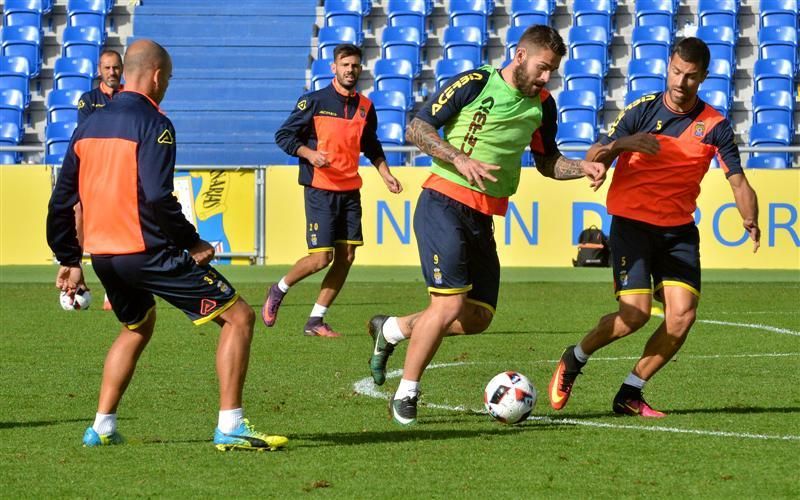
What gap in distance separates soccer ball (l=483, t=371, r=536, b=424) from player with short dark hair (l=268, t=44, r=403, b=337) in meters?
4.92

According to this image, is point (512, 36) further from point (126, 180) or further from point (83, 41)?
point (126, 180)

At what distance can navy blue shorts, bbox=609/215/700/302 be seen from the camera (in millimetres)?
7629

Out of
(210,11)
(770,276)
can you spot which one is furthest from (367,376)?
(210,11)

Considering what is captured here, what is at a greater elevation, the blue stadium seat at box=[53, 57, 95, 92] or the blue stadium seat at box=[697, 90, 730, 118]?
the blue stadium seat at box=[53, 57, 95, 92]

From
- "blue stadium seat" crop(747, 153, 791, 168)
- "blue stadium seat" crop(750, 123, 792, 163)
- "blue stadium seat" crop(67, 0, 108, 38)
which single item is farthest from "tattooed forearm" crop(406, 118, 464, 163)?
"blue stadium seat" crop(67, 0, 108, 38)

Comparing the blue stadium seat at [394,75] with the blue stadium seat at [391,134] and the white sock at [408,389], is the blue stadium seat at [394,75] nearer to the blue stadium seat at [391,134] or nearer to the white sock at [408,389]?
the blue stadium seat at [391,134]

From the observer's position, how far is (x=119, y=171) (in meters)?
5.92

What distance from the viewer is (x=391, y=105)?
24922 millimetres

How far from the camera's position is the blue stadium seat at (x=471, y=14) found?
26594 millimetres

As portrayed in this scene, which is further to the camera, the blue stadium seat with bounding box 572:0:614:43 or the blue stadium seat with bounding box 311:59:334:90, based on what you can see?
the blue stadium seat with bounding box 572:0:614:43

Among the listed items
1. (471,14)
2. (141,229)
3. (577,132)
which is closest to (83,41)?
(471,14)

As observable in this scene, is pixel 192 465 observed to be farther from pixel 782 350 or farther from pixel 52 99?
pixel 52 99

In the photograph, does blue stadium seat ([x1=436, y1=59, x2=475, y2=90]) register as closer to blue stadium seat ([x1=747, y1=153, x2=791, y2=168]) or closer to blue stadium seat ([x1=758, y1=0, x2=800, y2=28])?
blue stadium seat ([x1=758, y1=0, x2=800, y2=28])

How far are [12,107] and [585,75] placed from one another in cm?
1083
